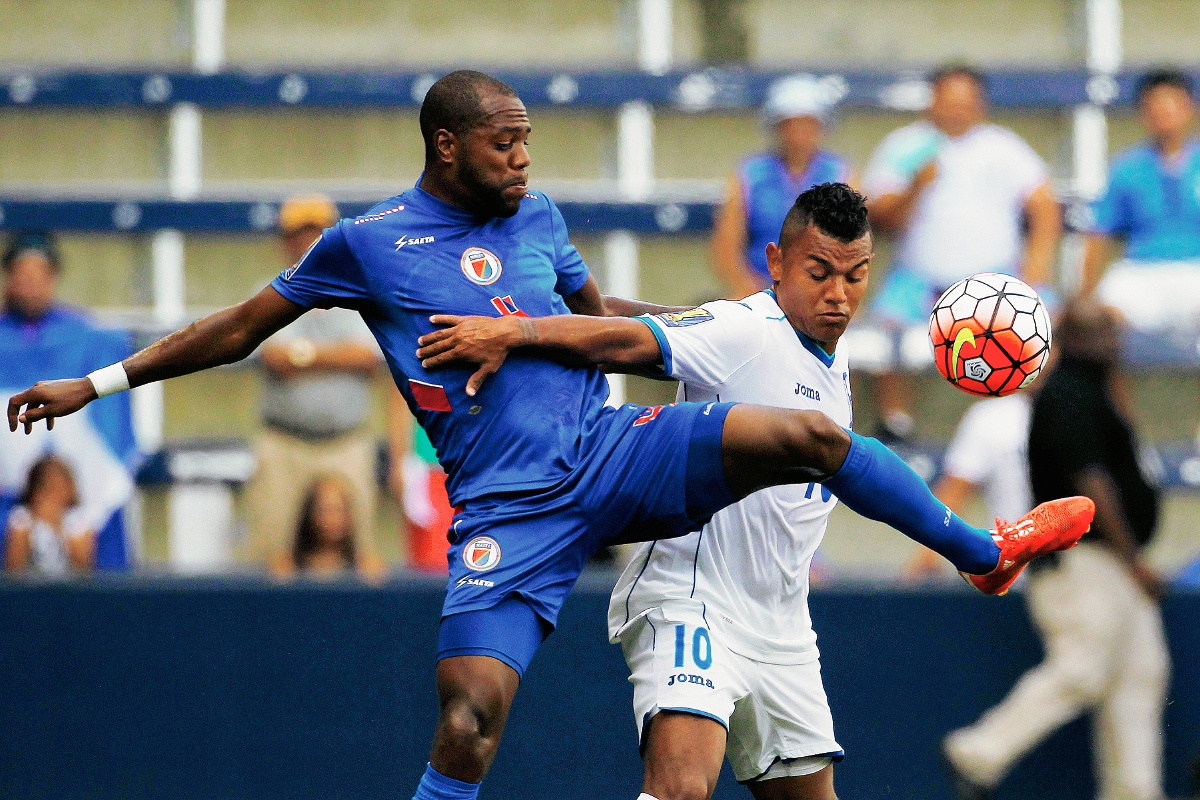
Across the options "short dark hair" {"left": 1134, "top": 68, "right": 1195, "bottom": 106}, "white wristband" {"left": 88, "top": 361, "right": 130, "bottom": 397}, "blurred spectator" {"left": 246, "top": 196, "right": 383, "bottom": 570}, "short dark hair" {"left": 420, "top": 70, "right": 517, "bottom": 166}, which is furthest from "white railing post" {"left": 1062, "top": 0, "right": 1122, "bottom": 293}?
"white wristband" {"left": 88, "top": 361, "right": 130, "bottom": 397}

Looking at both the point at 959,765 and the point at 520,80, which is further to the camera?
the point at 520,80

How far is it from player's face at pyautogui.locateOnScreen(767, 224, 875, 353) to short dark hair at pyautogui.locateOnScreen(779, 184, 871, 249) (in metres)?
0.02

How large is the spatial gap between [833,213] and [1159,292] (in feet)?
15.8

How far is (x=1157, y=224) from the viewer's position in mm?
8820

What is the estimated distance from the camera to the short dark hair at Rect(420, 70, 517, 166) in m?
4.65

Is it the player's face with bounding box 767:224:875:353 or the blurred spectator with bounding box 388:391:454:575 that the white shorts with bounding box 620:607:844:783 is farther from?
the blurred spectator with bounding box 388:391:454:575

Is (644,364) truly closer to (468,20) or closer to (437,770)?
(437,770)

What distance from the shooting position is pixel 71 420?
316 inches

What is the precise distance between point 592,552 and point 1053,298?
4.80m

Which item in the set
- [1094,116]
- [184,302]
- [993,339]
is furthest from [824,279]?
[184,302]

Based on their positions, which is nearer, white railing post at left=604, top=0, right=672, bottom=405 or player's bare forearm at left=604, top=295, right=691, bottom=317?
player's bare forearm at left=604, top=295, right=691, bottom=317

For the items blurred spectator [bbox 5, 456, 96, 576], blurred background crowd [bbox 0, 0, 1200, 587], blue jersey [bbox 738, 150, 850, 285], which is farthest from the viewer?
blue jersey [bbox 738, 150, 850, 285]

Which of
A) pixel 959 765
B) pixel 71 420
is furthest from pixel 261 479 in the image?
pixel 959 765

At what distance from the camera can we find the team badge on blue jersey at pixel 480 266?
Answer: 468 cm
